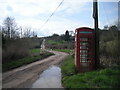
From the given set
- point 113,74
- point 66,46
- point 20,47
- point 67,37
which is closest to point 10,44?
point 20,47

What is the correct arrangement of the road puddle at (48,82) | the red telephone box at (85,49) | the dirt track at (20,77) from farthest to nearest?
the red telephone box at (85,49), the dirt track at (20,77), the road puddle at (48,82)

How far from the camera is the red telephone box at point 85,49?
376 inches

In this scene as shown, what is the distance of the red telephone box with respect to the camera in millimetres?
9539

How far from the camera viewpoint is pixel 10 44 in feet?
53.6

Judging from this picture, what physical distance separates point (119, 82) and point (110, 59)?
316cm

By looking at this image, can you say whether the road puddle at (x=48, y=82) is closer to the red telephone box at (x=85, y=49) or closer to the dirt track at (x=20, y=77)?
the dirt track at (x=20, y=77)

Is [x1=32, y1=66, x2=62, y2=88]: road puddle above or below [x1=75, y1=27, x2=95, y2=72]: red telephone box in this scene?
below

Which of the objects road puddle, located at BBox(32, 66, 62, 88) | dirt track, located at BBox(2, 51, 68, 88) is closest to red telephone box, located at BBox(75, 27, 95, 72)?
road puddle, located at BBox(32, 66, 62, 88)

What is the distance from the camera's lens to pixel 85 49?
31.4 ft

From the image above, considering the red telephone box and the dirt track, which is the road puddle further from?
the red telephone box

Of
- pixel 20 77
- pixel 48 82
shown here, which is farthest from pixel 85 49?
pixel 20 77

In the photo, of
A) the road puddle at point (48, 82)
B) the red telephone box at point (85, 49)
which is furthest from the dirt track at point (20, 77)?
the red telephone box at point (85, 49)

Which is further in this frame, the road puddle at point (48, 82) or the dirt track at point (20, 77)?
the dirt track at point (20, 77)

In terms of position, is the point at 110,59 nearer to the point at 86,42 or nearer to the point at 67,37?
the point at 86,42
